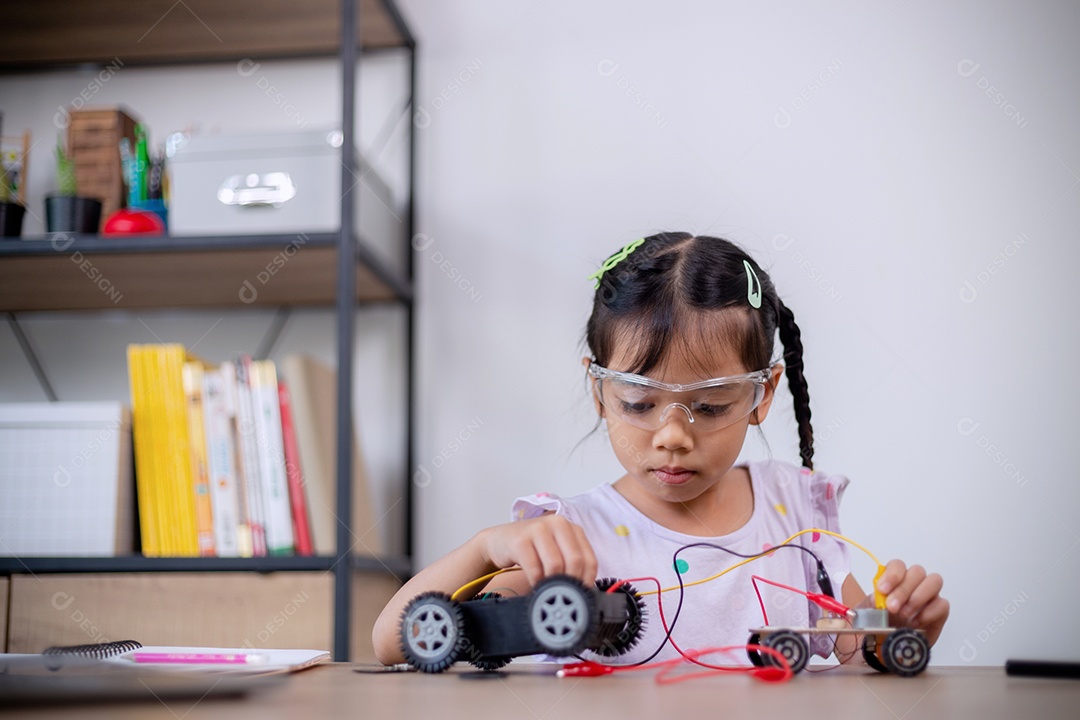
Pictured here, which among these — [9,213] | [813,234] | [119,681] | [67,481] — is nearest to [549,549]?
[119,681]

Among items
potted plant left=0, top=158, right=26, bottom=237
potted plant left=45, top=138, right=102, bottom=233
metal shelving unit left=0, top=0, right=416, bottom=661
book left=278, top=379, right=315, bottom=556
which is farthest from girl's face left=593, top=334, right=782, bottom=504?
potted plant left=0, top=158, right=26, bottom=237

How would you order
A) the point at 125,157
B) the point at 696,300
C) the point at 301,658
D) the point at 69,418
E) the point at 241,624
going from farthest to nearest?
the point at 125,157
the point at 69,418
the point at 241,624
the point at 696,300
the point at 301,658

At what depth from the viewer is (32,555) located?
5.28 ft

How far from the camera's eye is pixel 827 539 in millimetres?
1305

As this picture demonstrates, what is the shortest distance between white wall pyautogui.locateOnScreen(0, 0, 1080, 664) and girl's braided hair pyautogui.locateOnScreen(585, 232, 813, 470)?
0.61 metres

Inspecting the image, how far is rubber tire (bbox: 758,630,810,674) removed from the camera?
0.69m

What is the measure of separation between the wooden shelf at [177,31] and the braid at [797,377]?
3.08 ft

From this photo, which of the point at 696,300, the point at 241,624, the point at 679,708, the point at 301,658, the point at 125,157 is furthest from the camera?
the point at 125,157

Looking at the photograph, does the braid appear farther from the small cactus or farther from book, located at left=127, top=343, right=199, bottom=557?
the small cactus

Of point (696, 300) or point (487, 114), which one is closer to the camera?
point (696, 300)

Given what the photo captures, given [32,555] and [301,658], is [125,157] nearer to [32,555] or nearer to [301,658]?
[32,555]

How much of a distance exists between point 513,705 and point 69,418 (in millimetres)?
1363

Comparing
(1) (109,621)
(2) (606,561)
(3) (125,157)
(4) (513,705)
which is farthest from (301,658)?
(3) (125,157)

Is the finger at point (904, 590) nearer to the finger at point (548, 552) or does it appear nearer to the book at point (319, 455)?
the finger at point (548, 552)
